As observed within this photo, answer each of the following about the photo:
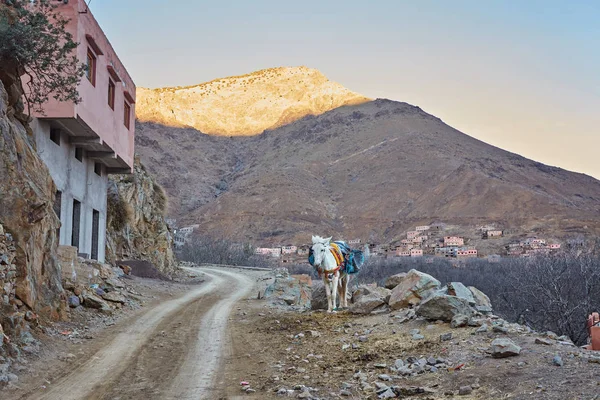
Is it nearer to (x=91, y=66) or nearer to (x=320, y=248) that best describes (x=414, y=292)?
(x=320, y=248)

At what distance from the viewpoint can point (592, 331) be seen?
437 inches

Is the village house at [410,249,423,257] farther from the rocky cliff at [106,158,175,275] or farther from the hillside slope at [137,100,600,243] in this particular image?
the rocky cliff at [106,158,175,275]

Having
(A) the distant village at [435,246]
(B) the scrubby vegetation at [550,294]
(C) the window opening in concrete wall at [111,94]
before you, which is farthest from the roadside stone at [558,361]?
(A) the distant village at [435,246]

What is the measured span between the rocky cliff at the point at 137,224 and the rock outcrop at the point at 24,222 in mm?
22414

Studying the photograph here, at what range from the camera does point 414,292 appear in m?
17.8

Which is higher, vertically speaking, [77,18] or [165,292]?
[77,18]

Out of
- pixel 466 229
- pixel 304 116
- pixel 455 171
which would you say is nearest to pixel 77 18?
pixel 466 229

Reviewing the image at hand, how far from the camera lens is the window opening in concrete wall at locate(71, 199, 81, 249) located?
3175 centimetres

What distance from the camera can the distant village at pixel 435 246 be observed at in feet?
306

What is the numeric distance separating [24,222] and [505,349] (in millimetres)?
11360

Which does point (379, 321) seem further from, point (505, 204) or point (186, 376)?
point (505, 204)

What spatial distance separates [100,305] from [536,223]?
323ft

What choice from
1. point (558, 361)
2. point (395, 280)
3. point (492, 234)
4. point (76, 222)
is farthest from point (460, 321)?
point (492, 234)

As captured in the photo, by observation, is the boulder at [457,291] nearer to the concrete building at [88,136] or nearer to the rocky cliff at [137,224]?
the concrete building at [88,136]
